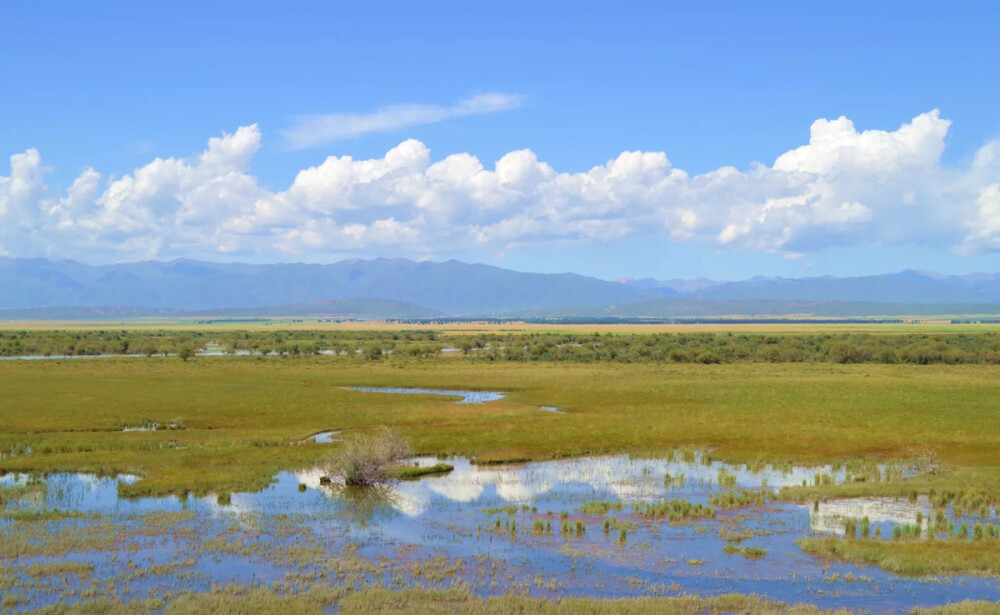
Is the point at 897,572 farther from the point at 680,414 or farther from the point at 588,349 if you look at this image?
the point at 588,349

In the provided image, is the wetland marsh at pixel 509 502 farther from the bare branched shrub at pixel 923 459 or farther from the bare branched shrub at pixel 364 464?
the bare branched shrub at pixel 364 464

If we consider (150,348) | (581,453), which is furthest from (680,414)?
(150,348)

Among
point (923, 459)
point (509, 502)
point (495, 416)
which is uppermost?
point (923, 459)

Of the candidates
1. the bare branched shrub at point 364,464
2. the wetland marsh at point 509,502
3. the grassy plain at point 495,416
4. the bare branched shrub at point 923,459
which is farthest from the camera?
the grassy plain at point 495,416

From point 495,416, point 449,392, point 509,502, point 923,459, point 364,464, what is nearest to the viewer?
point 509,502

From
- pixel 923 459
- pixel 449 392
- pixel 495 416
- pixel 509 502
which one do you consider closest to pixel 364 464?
pixel 509 502

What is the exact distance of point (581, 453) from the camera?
131 feet

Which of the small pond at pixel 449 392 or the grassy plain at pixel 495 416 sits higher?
the grassy plain at pixel 495 416

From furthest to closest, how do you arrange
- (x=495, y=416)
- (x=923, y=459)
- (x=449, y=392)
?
(x=449, y=392) < (x=495, y=416) < (x=923, y=459)

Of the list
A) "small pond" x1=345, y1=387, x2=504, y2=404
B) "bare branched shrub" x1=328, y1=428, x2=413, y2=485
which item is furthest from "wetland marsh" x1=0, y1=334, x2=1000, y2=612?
"small pond" x1=345, y1=387, x2=504, y2=404

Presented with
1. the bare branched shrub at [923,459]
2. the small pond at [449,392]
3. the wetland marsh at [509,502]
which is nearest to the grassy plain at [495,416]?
the wetland marsh at [509,502]

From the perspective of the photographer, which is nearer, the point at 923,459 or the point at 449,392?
the point at 923,459

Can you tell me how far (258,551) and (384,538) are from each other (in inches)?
146

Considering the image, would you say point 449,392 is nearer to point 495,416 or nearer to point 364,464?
point 495,416
